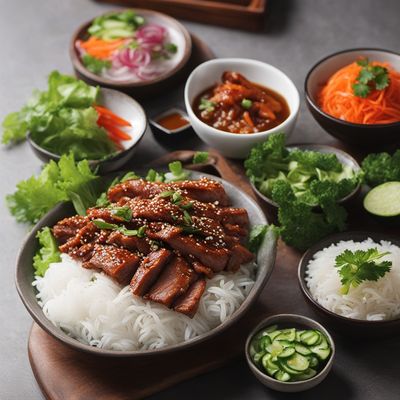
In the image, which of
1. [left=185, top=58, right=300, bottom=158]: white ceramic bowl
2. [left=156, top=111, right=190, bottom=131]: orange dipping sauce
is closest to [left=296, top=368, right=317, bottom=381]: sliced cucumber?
[left=185, top=58, right=300, bottom=158]: white ceramic bowl

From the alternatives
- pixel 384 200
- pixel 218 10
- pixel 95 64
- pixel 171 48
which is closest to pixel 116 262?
pixel 384 200

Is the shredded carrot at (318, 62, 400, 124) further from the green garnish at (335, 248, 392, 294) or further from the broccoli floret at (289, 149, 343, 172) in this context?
the green garnish at (335, 248, 392, 294)

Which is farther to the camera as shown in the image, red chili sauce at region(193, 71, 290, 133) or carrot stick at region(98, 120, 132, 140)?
carrot stick at region(98, 120, 132, 140)

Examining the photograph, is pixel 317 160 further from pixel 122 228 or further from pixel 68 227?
pixel 68 227

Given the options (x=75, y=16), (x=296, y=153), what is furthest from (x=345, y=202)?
(x=75, y=16)

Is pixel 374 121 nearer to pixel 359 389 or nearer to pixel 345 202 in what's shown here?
pixel 345 202

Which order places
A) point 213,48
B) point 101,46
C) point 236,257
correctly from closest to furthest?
point 236,257, point 101,46, point 213,48
